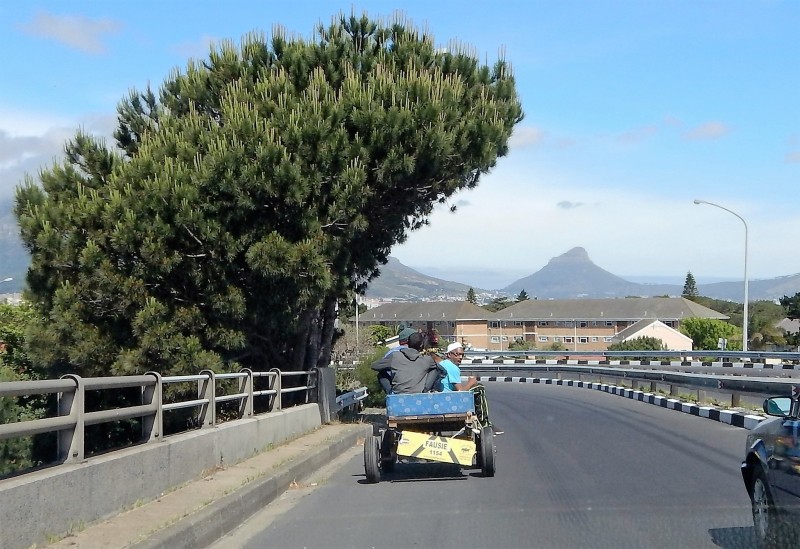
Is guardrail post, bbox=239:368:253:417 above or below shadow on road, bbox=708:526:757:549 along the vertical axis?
above

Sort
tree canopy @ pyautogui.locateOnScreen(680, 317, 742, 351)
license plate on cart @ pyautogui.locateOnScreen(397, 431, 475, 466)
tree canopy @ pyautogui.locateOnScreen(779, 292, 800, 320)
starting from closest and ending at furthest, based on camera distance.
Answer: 1. license plate on cart @ pyautogui.locateOnScreen(397, 431, 475, 466)
2. tree canopy @ pyautogui.locateOnScreen(779, 292, 800, 320)
3. tree canopy @ pyautogui.locateOnScreen(680, 317, 742, 351)

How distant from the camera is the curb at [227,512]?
6.91m

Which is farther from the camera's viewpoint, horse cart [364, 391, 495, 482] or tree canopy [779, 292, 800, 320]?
tree canopy [779, 292, 800, 320]

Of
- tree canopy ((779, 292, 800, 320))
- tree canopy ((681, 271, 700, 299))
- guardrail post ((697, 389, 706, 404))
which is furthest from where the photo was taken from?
tree canopy ((681, 271, 700, 299))

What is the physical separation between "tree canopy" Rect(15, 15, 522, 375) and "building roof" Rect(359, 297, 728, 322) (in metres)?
88.6

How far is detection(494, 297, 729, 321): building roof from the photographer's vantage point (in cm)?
10794

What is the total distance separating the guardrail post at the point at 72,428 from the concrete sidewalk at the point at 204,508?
1.93ft

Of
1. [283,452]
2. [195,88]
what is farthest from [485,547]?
[195,88]

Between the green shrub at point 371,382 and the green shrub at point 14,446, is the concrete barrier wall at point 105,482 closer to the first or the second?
the green shrub at point 14,446

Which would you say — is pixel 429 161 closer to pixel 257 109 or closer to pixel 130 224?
pixel 257 109

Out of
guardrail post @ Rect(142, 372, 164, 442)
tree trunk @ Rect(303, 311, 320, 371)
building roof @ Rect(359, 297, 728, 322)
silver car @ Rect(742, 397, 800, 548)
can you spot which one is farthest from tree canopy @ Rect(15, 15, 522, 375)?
building roof @ Rect(359, 297, 728, 322)

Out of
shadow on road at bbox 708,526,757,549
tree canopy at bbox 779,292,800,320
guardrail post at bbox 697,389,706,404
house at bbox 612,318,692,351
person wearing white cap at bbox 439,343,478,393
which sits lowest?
shadow on road at bbox 708,526,757,549

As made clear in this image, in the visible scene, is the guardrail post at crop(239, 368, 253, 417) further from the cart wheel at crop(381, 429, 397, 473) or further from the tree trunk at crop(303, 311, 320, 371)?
the tree trunk at crop(303, 311, 320, 371)

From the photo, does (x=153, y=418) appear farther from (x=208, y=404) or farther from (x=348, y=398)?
(x=348, y=398)
